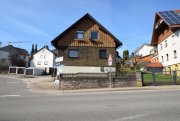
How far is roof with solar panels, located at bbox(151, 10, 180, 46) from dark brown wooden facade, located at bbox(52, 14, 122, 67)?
9.21 m

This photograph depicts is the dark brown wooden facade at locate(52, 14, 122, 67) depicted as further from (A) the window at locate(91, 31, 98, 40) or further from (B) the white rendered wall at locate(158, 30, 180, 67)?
(B) the white rendered wall at locate(158, 30, 180, 67)

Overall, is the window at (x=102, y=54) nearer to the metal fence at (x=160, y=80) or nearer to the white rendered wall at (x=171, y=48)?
the metal fence at (x=160, y=80)

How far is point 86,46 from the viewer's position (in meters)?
35.2

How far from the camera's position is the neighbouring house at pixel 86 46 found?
34.8 meters

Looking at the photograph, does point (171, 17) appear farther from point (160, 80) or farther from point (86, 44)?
point (160, 80)

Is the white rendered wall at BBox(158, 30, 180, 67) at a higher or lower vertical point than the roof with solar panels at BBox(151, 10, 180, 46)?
lower

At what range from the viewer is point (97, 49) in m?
35.3

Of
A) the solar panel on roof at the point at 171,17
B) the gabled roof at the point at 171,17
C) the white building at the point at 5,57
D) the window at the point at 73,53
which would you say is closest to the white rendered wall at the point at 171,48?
the gabled roof at the point at 171,17

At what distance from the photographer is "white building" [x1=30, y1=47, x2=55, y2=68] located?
7809 centimetres

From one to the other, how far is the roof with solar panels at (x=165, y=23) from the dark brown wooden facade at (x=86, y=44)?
30.2 ft

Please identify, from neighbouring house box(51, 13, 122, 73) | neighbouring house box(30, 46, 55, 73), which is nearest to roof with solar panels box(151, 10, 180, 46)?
neighbouring house box(51, 13, 122, 73)

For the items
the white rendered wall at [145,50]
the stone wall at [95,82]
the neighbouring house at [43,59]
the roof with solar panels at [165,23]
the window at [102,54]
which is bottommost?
the stone wall at [95,82]

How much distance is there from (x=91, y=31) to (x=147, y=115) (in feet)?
91.3

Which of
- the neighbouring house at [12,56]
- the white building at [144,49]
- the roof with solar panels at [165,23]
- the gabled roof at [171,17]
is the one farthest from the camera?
the white building at [144,49]
